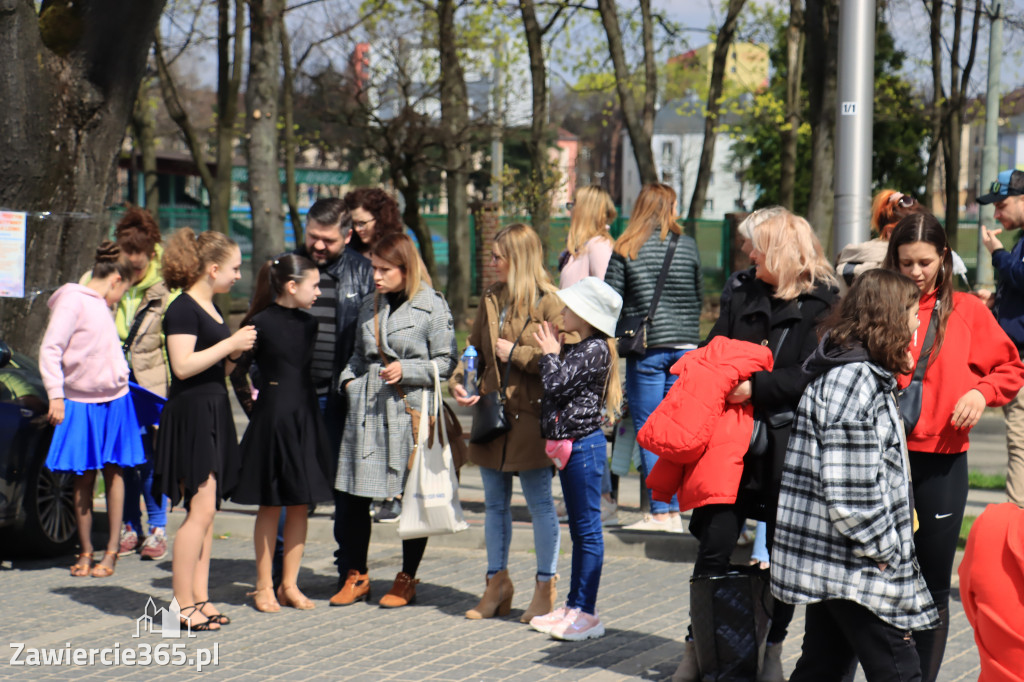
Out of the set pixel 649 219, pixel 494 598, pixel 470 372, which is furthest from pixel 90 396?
pixel 649 219

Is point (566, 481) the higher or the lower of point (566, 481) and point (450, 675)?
the higher

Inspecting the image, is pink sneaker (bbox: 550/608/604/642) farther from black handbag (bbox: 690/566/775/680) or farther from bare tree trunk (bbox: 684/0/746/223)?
bare tree trunk (bbox: 684/0/746/223)

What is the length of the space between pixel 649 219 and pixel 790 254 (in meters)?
2.34

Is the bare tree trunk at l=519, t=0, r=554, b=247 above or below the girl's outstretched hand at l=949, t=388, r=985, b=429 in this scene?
above

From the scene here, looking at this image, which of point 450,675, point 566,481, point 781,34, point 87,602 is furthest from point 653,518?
point 781,34

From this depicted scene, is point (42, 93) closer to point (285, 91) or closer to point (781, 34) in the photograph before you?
point (285, 91)

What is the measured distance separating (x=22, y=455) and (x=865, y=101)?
570 cm

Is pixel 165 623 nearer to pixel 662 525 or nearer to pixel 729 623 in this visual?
pixel 729 623

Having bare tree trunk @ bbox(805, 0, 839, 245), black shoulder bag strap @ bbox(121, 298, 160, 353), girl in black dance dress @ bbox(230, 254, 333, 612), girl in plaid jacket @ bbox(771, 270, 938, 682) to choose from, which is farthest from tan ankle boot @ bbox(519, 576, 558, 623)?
bare tree trunk @ bbox(805, 0, 839, 245)

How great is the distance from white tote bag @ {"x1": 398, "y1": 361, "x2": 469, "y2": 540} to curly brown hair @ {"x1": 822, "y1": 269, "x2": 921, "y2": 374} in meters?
2.55

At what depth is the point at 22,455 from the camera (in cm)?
714

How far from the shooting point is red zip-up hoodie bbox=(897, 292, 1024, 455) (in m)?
4.42

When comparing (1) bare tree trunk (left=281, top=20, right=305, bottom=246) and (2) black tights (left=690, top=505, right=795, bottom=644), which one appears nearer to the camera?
(2) black tights (left=690, top=505, right=795, bottom=644)

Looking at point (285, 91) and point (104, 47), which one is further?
point (285, 91)
